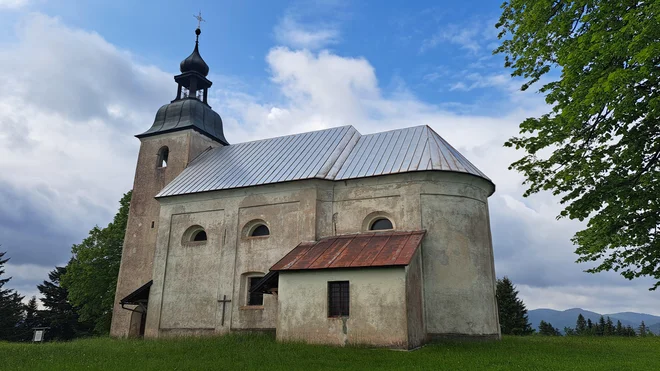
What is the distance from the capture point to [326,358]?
11516 mm

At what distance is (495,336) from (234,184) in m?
11.4

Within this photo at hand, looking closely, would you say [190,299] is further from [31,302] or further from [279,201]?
[31,302]

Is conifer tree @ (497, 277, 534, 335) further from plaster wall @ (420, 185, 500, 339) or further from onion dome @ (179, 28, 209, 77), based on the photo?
onion dome @ (179, 28, 209, 77)

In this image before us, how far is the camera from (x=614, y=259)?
34.3 ft

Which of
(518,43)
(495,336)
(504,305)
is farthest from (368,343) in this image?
(504,305)

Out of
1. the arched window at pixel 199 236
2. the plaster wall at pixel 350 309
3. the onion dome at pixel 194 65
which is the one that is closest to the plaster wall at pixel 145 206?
the arched window at pixel 199 236

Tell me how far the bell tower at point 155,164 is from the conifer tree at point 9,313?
2339 cm

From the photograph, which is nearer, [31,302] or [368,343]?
[368,343]

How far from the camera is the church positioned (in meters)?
14.7

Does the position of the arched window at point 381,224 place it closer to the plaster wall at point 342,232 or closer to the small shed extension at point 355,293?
the plaster wall at point 342,232

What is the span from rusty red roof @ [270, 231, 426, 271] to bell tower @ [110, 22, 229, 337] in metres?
7.88

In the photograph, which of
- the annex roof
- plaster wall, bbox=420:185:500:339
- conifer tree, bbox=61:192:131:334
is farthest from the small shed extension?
conifer tree, bbox=61:192:131:334

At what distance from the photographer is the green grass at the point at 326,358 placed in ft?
33.9

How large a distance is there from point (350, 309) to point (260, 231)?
624cm
